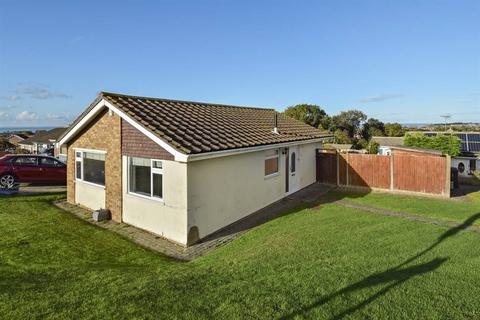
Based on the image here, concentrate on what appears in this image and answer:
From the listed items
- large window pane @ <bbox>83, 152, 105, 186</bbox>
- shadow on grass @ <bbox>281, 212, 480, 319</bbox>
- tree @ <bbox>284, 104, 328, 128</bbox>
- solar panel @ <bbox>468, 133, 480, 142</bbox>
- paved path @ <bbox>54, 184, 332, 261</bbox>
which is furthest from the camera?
tree @ <bbox>284, 104, 328, 128</bbox>

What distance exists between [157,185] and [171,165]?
1.11 metres

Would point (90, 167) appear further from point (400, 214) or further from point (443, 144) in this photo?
point (443, 144)

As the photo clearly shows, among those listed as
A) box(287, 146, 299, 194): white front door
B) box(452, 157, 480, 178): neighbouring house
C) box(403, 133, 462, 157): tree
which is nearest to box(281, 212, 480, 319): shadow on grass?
box(287, 146, 299, 194): white front door

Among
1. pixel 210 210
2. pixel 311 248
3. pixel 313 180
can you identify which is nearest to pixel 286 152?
pixel 313 180

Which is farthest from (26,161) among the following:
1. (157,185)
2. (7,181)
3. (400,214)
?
(400,214)

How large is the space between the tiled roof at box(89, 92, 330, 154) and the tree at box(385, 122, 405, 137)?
66.8m

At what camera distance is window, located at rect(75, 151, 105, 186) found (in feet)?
39.7

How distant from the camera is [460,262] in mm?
6262

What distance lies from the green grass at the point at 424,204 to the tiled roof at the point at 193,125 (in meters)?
4.25

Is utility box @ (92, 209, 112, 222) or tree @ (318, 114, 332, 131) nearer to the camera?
utility box @ (92, 209, 112, 222)

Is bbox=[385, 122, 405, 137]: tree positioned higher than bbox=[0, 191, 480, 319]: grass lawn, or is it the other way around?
bbox=[385, 122, 405, 137]: tree

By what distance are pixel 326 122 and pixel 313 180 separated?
52.8m

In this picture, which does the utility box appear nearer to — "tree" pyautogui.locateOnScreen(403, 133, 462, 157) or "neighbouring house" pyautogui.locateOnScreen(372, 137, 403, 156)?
"neighbouring house" pyautogui.locateOnScreen(372, 137, 403, 156)

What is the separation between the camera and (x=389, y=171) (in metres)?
16.1
